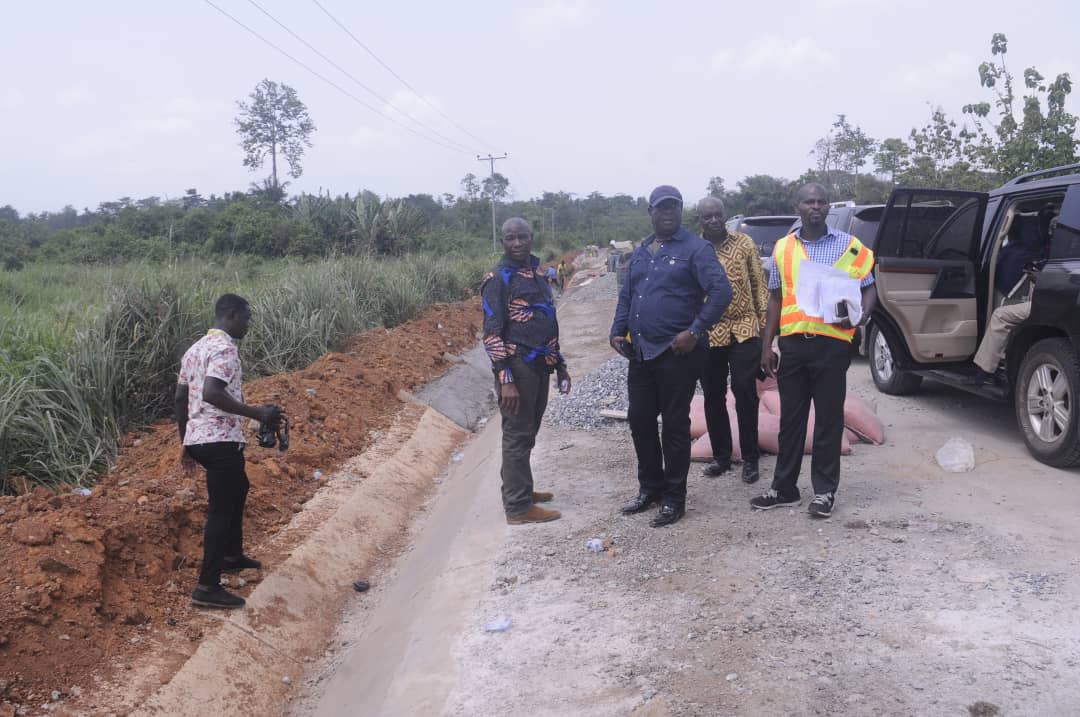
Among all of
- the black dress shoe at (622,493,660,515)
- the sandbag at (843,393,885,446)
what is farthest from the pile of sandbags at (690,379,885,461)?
the black dress shoe at (622,493,660,515)

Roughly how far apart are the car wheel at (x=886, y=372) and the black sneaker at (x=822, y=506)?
3424 mm

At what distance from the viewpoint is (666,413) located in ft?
17.0

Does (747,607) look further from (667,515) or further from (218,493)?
(218,493)

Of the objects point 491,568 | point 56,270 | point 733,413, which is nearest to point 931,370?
point 733,413

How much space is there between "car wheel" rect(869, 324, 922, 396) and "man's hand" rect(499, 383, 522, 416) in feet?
14.0

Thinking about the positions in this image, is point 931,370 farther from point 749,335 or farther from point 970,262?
point 749,335

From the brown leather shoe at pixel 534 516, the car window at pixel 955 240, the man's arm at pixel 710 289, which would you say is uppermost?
the car window at pixel 955 240

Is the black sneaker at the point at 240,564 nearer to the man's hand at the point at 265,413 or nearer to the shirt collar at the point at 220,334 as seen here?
the man's hand at the point at 265,413

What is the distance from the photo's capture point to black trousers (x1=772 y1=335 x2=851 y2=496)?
498cm

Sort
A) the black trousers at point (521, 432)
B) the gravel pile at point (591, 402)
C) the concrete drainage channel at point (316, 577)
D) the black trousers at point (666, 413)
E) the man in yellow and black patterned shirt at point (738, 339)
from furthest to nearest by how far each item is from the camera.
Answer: the gravel pile at point (591, 402) < the man in yellow and black patterned shirt at point (738, 339) < the black trousers at point (521, 432) < the black trousers at point (666, 413) < the concrete drainage channel at point (316, 577)

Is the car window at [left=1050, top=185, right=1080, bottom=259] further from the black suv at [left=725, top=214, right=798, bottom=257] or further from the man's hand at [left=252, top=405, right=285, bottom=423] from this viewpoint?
the black suv at [left=725, top=214, right=798, bottom=257]

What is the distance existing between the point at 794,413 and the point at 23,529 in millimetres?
4328

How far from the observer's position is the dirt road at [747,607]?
3.30 metres

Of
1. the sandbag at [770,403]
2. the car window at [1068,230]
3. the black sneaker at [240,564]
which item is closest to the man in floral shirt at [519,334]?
the black sneaker at [240,564]
